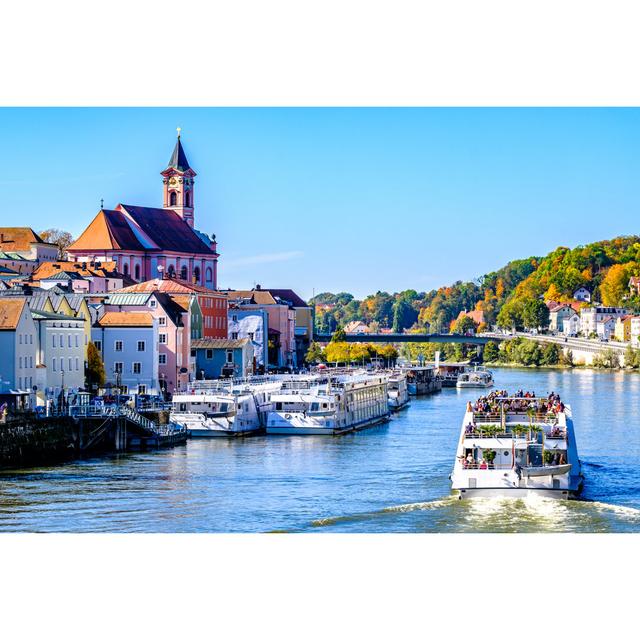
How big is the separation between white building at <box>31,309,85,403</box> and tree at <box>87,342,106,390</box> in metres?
0.52

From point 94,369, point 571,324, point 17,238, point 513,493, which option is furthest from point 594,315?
point 513,493

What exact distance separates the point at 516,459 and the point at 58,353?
9.97 meters

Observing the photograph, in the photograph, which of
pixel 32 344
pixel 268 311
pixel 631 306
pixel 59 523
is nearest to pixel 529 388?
pixel 268 311

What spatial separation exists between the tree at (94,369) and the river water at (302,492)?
3.52m

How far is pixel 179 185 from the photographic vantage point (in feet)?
167

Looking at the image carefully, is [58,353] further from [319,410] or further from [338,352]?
[338,352]

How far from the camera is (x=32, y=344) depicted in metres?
21.7

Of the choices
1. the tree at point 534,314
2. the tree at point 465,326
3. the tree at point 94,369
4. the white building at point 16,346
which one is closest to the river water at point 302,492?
the white building at point 16,346

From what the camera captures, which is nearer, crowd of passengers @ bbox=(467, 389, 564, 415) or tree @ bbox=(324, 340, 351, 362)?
crowd of passengers @ bbox=(467, 389, 564, 415)

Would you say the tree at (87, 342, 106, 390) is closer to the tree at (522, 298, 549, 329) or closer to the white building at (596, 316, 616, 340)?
the white building at (596, 316, 616, 340)

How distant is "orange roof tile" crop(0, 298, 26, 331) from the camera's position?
20688 millimetres

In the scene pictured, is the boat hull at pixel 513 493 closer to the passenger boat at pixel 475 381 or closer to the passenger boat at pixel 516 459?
the passenger boat at pixel 516 459

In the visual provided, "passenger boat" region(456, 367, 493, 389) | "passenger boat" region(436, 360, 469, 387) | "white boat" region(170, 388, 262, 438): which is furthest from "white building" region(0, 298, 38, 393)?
"passenger boat" region(436, 360, 469, 387)

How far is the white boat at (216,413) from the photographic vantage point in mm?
22500
